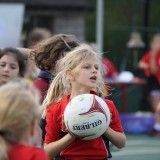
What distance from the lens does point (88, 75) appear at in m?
5.50

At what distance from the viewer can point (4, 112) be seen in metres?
4.07

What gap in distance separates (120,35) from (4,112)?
15.4 m

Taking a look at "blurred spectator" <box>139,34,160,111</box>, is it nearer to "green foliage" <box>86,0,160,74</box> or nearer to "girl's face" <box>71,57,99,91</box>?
"green foliage" <box>86,0,160,74</box>

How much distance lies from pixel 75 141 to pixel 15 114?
1410mm

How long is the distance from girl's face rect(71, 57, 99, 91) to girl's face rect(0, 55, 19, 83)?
0.90 metres

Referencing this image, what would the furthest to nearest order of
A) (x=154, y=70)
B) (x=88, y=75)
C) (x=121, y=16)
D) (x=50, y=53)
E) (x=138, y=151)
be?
(x=121, y=16) < (x=154, y=70) < (x=138, y=151) < (x=50, y=53) < (x=88, y=75)

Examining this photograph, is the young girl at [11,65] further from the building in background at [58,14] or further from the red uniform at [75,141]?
the building in background at [58,14]

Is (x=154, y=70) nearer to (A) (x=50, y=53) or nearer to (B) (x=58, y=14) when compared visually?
(B) (x=58, y=14)

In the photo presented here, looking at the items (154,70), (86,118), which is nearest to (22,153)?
(86,118)

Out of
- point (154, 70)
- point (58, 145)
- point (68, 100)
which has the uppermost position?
point (68, 100)

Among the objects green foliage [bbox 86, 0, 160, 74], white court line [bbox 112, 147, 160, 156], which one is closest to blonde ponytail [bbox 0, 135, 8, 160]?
white court line [bbox 112, 147, 160, 156]

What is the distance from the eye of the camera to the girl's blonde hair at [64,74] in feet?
18.3

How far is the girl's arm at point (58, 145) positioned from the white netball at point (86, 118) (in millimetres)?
75

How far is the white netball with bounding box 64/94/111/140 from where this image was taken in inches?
203
